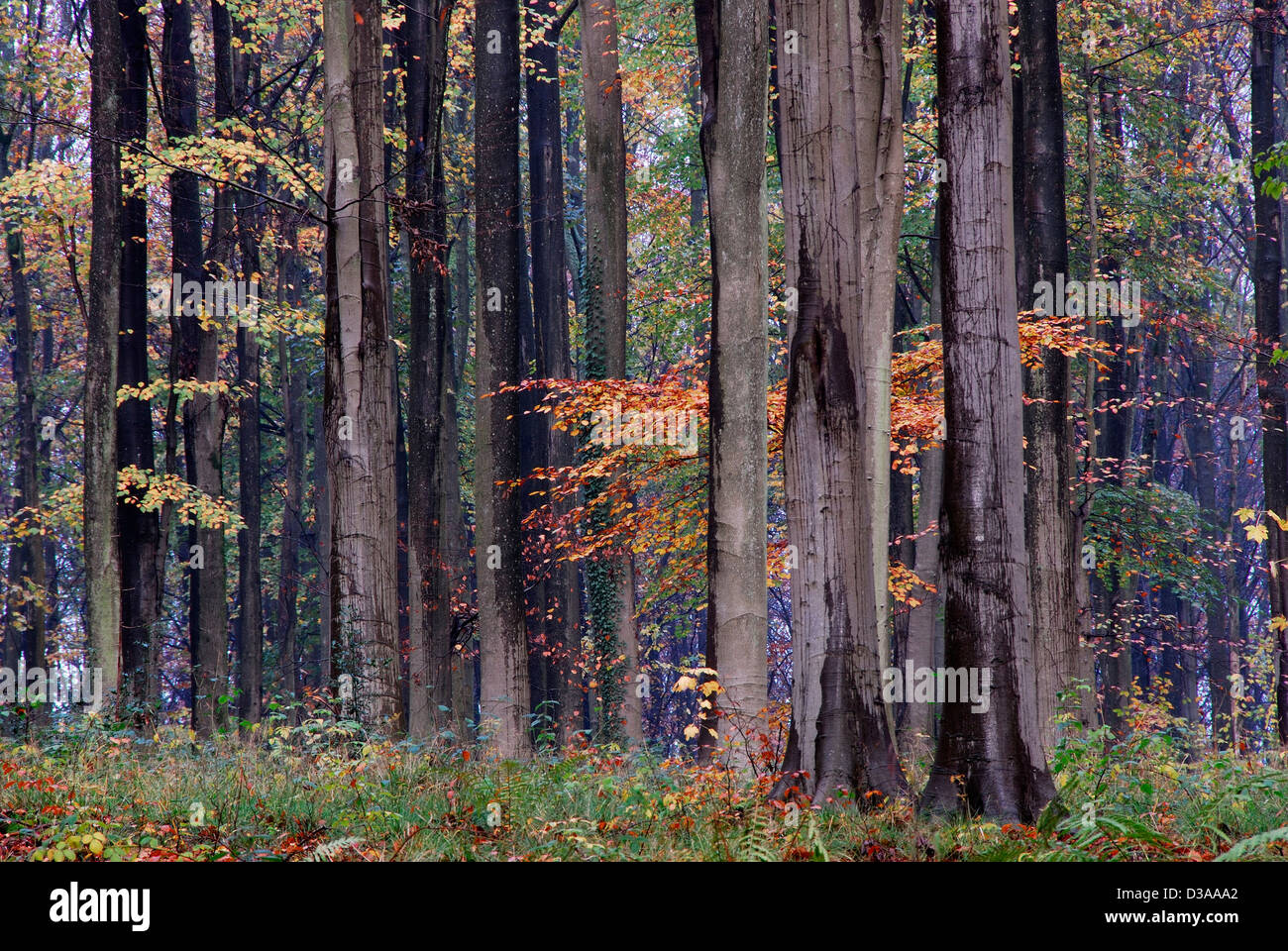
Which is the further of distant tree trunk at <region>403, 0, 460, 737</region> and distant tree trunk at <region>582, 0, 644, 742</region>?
distant tree trunk at <region>403, 0, 460, 737</region>

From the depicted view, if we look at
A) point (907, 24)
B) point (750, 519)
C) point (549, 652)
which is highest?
point (907, 24)

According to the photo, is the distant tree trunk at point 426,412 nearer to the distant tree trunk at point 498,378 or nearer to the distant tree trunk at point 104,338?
the distant tree trunk at point 498,378

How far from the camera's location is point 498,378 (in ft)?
42.3

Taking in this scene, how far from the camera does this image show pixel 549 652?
1806 centimetres

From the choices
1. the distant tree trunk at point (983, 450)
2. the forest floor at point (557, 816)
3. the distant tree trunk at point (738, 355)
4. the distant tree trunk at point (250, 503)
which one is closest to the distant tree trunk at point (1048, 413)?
the forest floor at point (557, 816)

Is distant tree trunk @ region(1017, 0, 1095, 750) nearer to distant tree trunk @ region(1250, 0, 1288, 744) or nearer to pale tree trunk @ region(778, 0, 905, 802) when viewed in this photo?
distant tree trunk @ region(1250, 0, 1288, 744)

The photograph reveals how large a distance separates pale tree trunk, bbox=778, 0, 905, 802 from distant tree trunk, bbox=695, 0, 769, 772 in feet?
3.36

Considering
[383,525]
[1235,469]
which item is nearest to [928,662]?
[383,525]

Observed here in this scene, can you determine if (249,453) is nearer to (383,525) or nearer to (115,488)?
(115,488)

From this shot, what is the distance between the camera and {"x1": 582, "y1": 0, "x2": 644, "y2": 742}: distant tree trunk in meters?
14.2

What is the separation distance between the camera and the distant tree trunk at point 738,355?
8.70 metres

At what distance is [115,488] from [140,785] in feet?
22.4

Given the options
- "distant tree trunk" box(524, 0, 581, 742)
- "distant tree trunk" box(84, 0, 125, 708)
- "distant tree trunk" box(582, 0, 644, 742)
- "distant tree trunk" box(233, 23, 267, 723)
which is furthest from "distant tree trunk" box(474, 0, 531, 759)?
"distant tree trunk" box(233, 23, 267, 723)

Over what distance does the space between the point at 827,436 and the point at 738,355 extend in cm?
200
